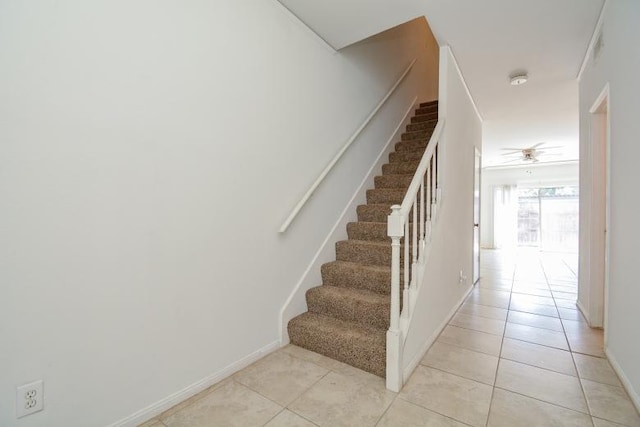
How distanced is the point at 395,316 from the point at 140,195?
1.53 meters

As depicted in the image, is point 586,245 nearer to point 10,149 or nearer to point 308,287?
point 308,287

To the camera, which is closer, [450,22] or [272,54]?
[272,54]

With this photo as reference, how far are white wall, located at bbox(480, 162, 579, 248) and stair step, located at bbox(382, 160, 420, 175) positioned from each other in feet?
17.5

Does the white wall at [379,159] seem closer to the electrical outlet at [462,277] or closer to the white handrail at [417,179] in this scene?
the white handrail at [417,179]

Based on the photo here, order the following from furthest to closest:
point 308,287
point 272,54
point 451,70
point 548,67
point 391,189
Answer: point 391,189
point 548,67
point 451,70
point 308,287
point 272,54

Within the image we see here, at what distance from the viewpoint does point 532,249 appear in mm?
8469

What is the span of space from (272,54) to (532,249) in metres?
9.27

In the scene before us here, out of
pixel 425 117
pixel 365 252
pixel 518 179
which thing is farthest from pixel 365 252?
pixel 518 179

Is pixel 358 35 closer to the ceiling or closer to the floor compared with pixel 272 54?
closer to the ceiling

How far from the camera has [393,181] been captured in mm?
3363

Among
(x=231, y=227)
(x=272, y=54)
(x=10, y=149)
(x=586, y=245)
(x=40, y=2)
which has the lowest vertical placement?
(x=586, y=245)

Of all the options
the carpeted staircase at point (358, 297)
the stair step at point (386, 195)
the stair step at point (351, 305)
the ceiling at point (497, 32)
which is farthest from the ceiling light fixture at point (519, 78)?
the stair step at point (351, 305)

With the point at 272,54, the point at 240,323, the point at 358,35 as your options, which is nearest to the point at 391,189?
the point at 358,35

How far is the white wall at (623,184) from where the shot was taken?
1.62 metres
